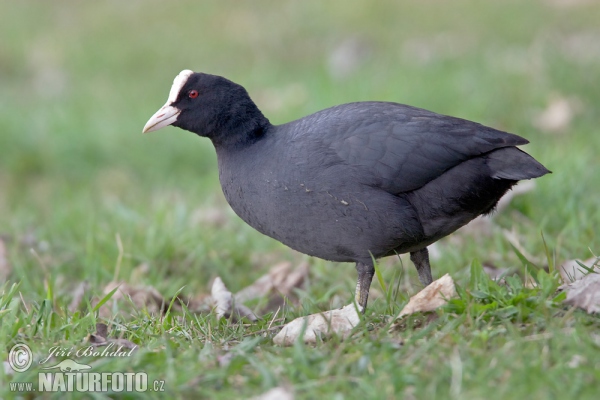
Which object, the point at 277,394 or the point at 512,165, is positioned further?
the point at 512,165

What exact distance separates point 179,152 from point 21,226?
7.27 feet

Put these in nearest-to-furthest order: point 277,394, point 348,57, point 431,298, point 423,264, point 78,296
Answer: point 277,394 < point 431,298 < point 423,264 < point 78,296 < point 348,57

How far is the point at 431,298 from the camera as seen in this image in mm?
2938

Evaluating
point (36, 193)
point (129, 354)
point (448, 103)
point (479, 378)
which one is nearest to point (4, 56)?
point (36, 193)

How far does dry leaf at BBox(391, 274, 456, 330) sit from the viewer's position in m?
2.91

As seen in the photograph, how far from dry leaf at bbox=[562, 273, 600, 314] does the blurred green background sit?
1374 millimetres

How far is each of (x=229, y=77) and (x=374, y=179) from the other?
20.6 feet

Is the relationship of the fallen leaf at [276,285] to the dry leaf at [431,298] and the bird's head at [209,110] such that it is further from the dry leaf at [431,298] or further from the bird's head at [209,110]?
the dry leaf at [431,298]

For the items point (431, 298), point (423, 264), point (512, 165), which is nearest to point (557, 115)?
point (423, 264)

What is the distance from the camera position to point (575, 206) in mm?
4773

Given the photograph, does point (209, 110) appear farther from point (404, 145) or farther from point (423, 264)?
point (423, 264)

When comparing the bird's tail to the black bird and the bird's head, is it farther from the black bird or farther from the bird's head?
the bird's head

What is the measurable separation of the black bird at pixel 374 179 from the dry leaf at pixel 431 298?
1.35ft

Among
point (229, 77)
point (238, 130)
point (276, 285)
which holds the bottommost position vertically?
point (276, 285)
